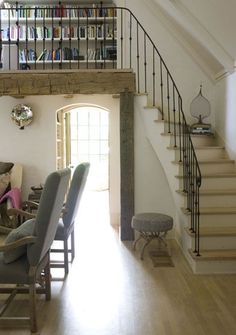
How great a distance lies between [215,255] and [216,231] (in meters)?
0.33

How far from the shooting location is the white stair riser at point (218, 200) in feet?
15.5

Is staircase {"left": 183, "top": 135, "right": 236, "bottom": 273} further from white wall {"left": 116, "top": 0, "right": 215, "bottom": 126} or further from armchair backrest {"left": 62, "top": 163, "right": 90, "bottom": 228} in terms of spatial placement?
armchair backrest {"left": 62, "top": 163, "right": 90, "bottom": 228}

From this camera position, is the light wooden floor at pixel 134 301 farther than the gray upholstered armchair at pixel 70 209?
No

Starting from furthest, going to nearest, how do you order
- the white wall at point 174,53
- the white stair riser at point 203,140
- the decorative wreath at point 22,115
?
the decorative wreath at point 22,115 < the white wall at point 174,53 < the white stair riser at point 203,140

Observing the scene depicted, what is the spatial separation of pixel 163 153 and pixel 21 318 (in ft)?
10.3

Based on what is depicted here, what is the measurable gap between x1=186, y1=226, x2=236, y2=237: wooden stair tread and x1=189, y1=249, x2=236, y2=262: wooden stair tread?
0.18 m

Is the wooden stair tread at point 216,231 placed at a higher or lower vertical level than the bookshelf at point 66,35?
lower

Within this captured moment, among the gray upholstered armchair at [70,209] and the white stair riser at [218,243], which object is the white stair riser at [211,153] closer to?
the white stair riser at [218,243]

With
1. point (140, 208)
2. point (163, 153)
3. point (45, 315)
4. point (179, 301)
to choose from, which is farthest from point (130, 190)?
point (45, 315)

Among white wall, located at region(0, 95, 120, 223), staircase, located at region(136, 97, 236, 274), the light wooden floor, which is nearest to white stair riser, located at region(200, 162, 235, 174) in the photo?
staircase, located at region(136, 97, 236, 274)

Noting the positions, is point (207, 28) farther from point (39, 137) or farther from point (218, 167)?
point (39, 137)

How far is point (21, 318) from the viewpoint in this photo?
293cm

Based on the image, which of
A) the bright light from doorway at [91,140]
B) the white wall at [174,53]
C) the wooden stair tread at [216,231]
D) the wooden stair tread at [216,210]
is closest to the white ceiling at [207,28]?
the white wall at [174,53]

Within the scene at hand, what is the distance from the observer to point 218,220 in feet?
14.7
